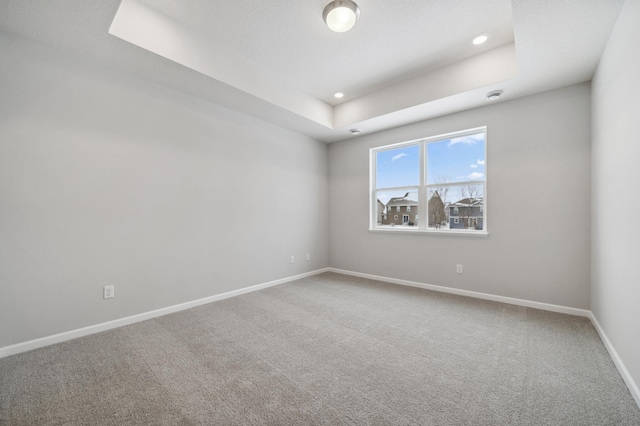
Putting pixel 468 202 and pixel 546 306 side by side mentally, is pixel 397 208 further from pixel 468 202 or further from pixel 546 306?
pixel 546 306

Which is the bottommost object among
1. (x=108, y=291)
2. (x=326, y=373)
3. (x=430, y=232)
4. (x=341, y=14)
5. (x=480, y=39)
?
(x=326, y=373)

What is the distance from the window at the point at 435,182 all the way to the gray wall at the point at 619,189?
116 cm

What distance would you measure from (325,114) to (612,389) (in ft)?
13.3

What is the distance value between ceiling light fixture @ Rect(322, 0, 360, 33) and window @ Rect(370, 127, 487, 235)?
7.55 feet

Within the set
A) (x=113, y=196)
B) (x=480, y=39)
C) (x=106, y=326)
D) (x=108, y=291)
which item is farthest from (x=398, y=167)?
(x=106, y=326)

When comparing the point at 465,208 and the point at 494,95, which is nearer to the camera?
the point at 494,95

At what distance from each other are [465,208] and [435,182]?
0.57 meters

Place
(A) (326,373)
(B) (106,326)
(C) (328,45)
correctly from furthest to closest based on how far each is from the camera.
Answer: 1. (C) (328,45)
2. (B) (106,326)
3. (A) (326,373)

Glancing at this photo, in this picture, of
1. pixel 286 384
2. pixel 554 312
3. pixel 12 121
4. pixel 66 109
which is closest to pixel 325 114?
pixel 66 109

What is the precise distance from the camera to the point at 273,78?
3.35 meters

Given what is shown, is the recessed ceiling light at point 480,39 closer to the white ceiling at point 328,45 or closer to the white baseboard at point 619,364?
the white ceiling at point 328,45

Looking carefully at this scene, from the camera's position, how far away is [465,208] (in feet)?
12.3

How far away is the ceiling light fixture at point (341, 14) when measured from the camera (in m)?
2.14

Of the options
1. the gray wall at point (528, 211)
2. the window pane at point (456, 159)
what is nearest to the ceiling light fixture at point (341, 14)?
the gray wall at point (528, 211)
